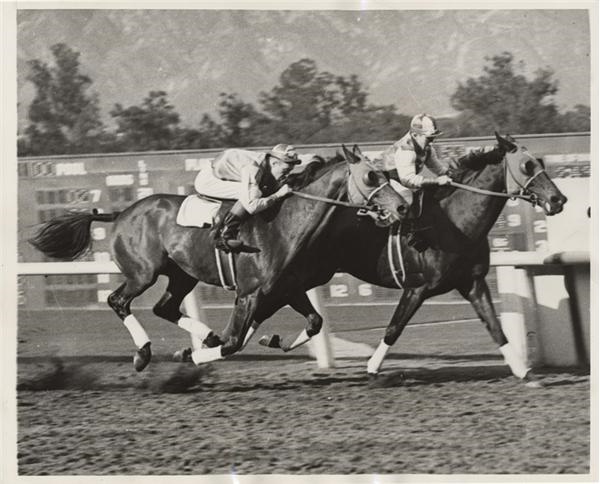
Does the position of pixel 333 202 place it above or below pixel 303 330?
above

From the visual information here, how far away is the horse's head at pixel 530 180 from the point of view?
627 centimetres

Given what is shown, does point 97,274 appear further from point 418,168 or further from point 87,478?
point 418,168

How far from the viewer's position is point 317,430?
19.9 feet

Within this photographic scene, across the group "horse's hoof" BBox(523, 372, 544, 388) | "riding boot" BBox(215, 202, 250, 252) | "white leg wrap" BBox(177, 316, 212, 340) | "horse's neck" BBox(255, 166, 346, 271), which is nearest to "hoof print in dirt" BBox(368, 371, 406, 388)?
"horse's hoof" BBox(523, 372, 544, 388)

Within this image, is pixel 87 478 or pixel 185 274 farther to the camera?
pixel 185 274

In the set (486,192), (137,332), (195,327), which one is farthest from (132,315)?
(486,192)

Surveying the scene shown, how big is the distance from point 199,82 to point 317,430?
202 cm

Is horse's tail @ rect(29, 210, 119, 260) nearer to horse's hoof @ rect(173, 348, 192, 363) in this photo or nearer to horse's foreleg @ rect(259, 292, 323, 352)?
horse's hoof @ rect(173, 348, 192, 363)

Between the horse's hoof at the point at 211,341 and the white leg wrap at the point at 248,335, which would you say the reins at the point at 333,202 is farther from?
the horse's hoof at the point at 211,341

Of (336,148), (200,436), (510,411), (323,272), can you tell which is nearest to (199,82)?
(336,148)

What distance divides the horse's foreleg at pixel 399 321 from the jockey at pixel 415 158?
51cm

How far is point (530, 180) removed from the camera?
20.6 feet

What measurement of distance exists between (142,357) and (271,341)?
0.72 metres

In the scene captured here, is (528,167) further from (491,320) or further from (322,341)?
(322,341)
